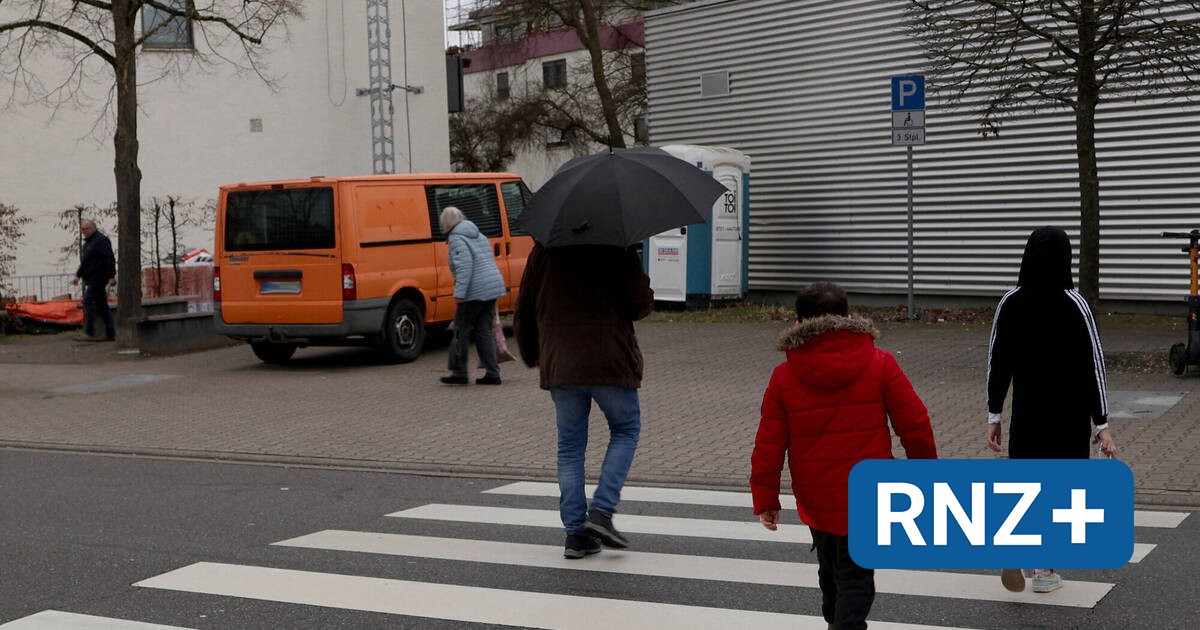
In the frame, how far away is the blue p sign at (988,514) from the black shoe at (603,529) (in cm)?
201

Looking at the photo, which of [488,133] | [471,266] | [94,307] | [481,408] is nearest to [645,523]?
[481,408]

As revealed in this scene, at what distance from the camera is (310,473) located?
370 inches

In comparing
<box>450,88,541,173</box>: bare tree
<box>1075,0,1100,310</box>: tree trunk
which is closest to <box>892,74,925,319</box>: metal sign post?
<box>1075,0,1100,310</box>: tree trunk

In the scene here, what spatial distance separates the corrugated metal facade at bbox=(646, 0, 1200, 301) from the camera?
1659 centimetres

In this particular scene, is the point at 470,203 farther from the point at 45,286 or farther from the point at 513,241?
the point at 45,286

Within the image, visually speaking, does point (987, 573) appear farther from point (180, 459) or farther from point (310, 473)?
point (180, 459)

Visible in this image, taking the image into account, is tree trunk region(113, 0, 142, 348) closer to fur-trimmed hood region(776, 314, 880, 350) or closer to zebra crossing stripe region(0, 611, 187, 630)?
zebra crossing stripe region(0, 611, 187, 630)

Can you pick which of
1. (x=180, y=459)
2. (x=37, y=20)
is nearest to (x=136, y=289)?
(x=37, y=20)

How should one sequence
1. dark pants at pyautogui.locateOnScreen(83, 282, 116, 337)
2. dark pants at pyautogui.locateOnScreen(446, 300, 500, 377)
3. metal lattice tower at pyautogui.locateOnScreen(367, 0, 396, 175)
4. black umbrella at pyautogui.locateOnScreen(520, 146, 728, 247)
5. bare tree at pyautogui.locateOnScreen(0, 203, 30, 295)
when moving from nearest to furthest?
black umbrella at pyautogui.locateOnScreen(520, 146, 728, 247) < dark pants at pyautogui.locateOnScreen(446, 300, 500, 377) < dark pants at pyautogui.locateOnScreen(83, 282, 116, 337) < bare tree at pyautogui.locateOnScreen(0, 203, 30, 295) < metal lattice tower at pyautogui.locateOnScreen(367, 0, 396, 175)

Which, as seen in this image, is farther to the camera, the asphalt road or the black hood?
the asphalt road

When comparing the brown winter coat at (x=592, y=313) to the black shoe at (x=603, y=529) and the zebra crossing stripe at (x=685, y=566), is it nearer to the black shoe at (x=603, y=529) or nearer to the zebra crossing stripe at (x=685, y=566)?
the black shoe at (x=603, y=529)

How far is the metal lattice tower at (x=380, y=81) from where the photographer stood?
2977 cm

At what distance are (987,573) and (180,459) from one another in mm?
6316

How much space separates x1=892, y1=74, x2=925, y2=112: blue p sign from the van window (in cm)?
651
